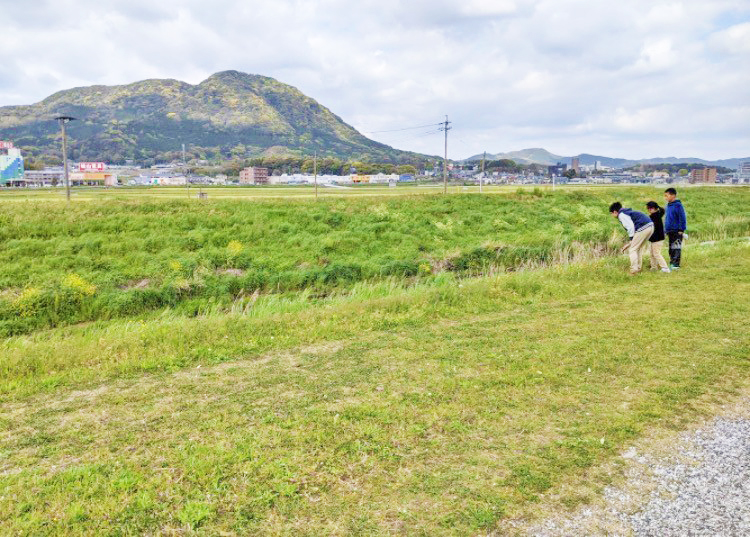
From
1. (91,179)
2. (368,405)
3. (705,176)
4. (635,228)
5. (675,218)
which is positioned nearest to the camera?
(368,405)

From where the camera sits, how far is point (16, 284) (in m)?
16.2

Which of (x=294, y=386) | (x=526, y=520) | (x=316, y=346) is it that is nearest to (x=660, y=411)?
(x=526, y=520)

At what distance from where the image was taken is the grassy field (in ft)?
13.2

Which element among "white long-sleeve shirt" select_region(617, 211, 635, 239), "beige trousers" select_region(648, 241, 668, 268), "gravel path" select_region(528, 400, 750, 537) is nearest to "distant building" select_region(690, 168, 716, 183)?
"beige trousers" select_region(648, 241, 668, 268)

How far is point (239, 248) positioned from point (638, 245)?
15.2 metres

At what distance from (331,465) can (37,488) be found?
2601 millimetres

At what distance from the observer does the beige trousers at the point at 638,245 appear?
13.4 meters

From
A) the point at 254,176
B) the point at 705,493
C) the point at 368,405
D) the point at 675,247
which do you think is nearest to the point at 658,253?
the point at 675,247

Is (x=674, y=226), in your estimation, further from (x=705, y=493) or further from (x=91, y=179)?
(x=91, y=179)

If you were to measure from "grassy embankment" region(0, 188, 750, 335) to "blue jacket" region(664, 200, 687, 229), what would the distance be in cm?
435

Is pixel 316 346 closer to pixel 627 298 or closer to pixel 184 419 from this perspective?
pixel 184 419

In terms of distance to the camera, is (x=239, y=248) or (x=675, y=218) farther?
(x=239, y=248)

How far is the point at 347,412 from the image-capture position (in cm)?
569

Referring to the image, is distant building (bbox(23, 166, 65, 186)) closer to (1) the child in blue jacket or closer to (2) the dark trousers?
(1) the child in blue jacket
